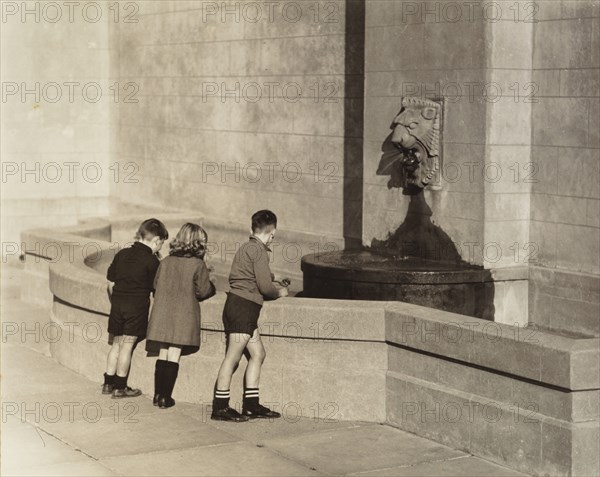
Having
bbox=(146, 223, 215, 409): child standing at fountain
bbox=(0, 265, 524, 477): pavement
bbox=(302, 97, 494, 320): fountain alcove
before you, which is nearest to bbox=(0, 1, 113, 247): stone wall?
bbox=(302, 97, 494, 320): fountain alcove

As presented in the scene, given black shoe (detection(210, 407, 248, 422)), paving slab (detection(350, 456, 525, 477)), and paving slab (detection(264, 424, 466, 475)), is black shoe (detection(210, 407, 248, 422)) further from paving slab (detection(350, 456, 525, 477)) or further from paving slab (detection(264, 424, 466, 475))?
paving slab (detection(350, 456, 525, 477))

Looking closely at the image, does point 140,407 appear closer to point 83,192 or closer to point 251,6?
point 251,6

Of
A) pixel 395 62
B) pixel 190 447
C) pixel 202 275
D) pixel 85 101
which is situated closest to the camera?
pixel 190 447

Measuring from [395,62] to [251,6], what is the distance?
13.2ft

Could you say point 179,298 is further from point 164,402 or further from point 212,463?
point 212,463

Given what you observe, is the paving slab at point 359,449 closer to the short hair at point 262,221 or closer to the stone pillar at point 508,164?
the short hair at point 262,221

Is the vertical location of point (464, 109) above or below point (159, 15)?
below

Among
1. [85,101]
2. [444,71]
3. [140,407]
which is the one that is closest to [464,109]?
[444,71]

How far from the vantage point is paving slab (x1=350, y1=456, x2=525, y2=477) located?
8531 millimetres

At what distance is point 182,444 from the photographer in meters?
9.27

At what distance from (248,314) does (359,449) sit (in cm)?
142

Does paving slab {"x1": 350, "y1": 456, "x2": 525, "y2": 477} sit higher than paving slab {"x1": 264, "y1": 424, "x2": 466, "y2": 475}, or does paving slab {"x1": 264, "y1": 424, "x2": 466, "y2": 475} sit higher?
paving slab {"x1": 264, "y1": 424, "x2": 466, "y2": 475}

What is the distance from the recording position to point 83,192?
19.8 metres

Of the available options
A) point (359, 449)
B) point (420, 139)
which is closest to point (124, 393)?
point (359, 449)
